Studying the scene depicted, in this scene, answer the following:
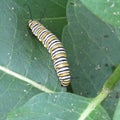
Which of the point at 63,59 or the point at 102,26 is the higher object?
the point at 102,26

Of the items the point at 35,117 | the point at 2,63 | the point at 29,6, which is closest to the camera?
the point at 35,117

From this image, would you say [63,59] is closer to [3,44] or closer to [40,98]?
[3,44]

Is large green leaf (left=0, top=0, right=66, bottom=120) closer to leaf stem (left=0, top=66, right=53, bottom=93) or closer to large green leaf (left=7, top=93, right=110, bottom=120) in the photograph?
leaf stem (left=0, top=66, right=53, bottom=93)

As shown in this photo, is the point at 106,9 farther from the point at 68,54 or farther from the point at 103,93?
the point at 68,54

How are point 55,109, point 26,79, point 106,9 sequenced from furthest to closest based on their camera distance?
point 26,79 < point 55,109 < point 106,9

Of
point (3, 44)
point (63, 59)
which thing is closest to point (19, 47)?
point (3, 44)

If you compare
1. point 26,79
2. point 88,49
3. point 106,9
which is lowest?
point 26,79

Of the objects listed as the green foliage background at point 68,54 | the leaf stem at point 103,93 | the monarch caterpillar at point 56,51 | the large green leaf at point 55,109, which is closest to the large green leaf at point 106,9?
the leaf stem at point 103,93

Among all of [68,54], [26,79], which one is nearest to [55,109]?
[26,79]
